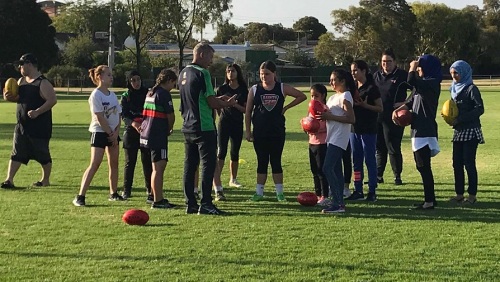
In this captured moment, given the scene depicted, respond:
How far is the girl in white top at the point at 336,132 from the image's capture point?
28.3 ft

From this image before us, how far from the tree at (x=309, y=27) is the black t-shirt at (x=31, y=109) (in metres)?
137

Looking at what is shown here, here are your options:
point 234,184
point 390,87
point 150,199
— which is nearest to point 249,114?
point 150,199

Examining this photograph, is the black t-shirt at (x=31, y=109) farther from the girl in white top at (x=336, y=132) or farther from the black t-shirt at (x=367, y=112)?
the black t-shirt at (x=367, y=112)

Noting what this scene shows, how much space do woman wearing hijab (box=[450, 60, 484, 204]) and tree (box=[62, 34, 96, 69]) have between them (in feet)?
225

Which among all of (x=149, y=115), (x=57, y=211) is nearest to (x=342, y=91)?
(x=149, y=115)

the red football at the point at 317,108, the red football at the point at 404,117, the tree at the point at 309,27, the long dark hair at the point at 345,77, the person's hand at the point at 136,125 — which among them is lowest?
the person's hand at the point at 136,125

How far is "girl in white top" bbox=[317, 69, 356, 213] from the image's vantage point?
864cm

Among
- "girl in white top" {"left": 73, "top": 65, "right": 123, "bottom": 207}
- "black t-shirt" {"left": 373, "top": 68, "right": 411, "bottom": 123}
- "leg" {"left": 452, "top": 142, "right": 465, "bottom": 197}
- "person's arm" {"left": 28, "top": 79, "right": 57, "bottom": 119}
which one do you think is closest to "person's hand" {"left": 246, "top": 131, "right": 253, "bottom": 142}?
"girl in white top" {"left": 73, "top": 65, "right": 123, "bottom": 207}

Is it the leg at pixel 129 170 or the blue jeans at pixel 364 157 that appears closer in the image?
the blue jeans at pixel 364 157

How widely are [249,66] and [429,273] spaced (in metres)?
70.6

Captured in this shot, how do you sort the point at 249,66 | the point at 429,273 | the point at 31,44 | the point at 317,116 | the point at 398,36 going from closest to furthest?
the point at 429,273 < the point at 317,116 < the point at 31,44 < the point at 249,66 < the point at 398,36

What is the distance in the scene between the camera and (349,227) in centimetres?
787

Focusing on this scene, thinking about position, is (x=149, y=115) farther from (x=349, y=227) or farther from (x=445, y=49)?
(x=445, y=49)

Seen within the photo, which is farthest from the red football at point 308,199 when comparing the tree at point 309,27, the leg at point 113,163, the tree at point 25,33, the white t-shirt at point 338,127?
the tree at point 309,27
